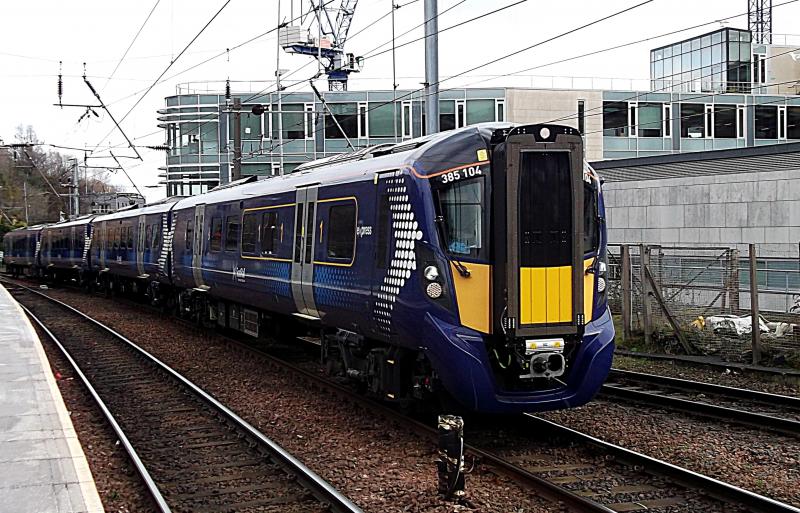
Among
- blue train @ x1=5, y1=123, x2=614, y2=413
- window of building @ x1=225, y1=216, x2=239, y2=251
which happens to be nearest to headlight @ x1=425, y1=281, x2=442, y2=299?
blue train @ x1=5, y1=123, x2=614, y2=413

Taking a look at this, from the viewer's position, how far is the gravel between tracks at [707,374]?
1178 cm

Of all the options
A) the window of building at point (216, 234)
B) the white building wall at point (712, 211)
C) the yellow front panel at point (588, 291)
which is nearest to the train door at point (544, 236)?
the yellow front panel at point (588, 291)

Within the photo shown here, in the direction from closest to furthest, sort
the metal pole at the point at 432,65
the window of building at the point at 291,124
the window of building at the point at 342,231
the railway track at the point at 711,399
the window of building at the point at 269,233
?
the railway track at the point at 711,399 → the window of building at the point at 342,231 → the window of building at the point at 269,233 → the metal pole at the point at 432,65 → the window of building at the point at 291,124

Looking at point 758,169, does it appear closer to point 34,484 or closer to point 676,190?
point 676,190

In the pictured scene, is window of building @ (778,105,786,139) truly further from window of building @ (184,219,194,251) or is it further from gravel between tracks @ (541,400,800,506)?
gravel between tracks @ (541,400,800,506)

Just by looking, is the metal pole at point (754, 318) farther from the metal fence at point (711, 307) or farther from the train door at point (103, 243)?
the train door at point (103, 243)

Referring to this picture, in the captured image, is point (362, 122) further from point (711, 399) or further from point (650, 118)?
point (711, 399)

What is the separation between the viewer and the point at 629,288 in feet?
51.4

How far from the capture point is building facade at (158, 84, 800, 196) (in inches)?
1647

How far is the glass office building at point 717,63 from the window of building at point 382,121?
544 inches

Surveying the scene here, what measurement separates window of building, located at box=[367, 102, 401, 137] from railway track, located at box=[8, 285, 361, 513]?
2767cm

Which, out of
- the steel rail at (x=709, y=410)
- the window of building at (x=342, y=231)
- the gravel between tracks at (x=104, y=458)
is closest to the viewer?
the gravel between tracks at (x=104, y=458)

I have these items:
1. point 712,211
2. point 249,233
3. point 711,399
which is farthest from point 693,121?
point 711,399

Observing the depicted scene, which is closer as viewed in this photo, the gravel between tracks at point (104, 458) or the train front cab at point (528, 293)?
the gravel between tracks at point (104, 458)
